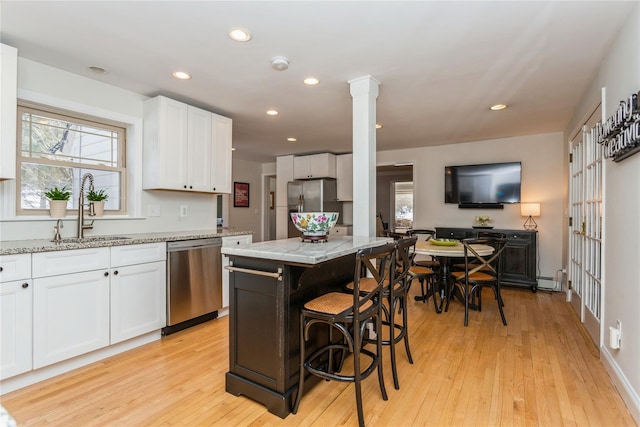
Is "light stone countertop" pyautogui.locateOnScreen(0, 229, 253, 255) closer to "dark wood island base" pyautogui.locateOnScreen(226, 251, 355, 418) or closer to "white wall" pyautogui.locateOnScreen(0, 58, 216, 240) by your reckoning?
"white wall" pyautogui.locateOnScreen(0, 58, 216, 240)

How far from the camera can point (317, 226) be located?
7.34ft

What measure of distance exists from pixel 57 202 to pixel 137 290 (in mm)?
926

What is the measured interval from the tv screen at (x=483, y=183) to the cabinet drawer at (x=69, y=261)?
488 centimetres

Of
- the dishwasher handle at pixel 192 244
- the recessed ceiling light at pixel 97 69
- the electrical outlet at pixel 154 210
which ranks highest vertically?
the recessed ceiling light at pixel 97 69

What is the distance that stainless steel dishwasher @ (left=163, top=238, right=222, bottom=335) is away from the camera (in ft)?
9.53

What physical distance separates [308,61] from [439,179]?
3.83 metres

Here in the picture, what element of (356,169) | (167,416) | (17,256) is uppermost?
(356,169)

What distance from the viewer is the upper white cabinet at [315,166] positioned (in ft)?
19.8

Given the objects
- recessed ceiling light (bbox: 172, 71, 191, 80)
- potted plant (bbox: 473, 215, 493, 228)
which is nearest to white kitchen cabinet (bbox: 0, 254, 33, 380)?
recessed ceiling light (bbox: 172, 71, 191, 80)

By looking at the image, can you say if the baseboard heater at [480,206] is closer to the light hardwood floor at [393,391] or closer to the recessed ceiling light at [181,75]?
the light hardwood floor at [393,391]

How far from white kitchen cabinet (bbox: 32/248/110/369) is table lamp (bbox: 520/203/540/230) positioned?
5.20 metres

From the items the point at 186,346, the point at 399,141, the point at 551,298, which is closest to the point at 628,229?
the point at 551,298

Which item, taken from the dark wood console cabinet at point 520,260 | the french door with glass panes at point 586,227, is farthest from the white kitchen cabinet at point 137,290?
the dark wood console cabinet at point 520,260

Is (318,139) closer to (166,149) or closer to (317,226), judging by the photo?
(166,149)
